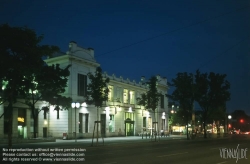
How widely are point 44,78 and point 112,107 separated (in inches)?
782

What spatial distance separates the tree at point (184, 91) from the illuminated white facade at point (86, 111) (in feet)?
19.5

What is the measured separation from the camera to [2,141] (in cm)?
3338

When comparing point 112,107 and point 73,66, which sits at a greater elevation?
point 73,66

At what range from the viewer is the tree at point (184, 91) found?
50.5 metres

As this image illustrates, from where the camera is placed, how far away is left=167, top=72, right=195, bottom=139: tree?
50466 mm

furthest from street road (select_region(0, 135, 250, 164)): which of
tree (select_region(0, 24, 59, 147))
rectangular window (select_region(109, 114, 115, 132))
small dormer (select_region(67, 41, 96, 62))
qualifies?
rectangular window (select_region(109, 114, 115, 132))

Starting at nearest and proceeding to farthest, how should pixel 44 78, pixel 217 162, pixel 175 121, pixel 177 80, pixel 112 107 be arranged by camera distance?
1. pixel 217 162
2. pixel 44 78
3. pixel 177 80
4. pixel 112 107
5. pixel 175 121

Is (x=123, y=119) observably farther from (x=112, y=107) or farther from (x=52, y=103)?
(x=52, y=103)

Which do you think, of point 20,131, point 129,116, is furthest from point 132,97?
point 20,131

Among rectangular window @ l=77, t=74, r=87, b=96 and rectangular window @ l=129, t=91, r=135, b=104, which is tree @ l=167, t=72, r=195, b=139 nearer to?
rectangular window @ l=129, t=91, r=135, b=104

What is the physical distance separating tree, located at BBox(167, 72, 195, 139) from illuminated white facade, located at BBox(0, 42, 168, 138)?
19.5ft

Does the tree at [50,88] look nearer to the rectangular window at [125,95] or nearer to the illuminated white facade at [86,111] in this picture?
the illuminated white facade at [86,111]

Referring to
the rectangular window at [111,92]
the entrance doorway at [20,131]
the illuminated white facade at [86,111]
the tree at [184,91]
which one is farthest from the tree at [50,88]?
the tree at [184,91]

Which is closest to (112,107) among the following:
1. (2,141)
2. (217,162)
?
(2,141)
